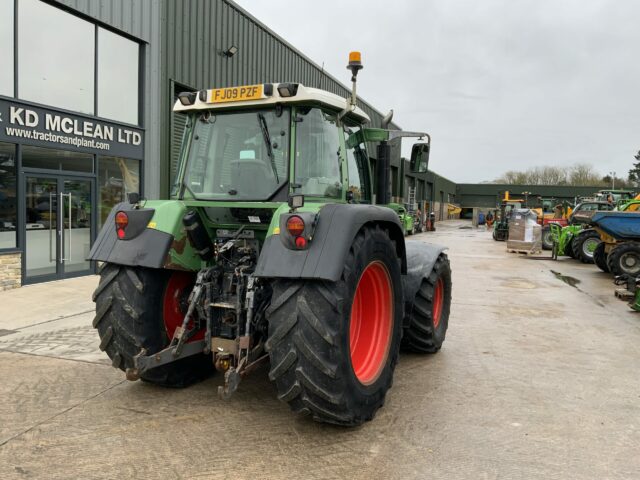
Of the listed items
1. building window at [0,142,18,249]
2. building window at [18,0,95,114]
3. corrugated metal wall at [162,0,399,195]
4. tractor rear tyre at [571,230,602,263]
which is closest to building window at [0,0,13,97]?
building window at [18,0,95,114]

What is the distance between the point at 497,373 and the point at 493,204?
6954 cm

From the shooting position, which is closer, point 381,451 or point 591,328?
point 381,451

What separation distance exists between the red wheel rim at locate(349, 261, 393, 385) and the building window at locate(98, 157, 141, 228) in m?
9.00

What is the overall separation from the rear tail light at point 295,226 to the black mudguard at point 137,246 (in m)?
1.14

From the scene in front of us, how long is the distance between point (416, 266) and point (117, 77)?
9.38 meters

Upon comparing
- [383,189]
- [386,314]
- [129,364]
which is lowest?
[129,364]

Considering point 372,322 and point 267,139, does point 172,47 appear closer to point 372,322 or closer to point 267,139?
point 267,139

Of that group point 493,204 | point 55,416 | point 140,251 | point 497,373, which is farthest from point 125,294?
point 493,204

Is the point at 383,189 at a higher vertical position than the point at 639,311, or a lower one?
higher

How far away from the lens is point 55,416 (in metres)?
3.82

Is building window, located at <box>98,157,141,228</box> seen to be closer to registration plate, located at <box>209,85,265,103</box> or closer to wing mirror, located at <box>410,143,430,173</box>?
registration plate, located at <box>209,85,265,103</box>

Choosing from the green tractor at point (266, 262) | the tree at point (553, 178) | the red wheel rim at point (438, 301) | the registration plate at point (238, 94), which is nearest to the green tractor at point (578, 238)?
the red wheel rim at point (438, 301)

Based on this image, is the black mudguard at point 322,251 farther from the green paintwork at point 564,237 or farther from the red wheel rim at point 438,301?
the green paintwork at point 564,237

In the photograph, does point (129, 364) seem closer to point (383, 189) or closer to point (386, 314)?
point (386, 314)
